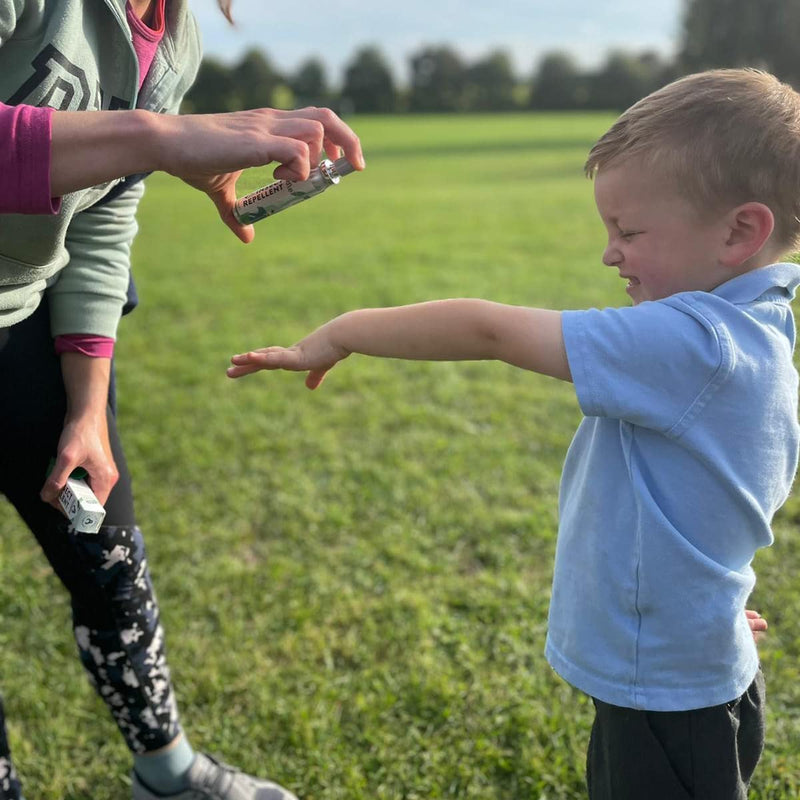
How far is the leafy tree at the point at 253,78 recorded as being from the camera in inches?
2335

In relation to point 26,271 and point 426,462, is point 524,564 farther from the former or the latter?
point 26,271

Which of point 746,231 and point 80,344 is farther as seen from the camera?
point 80,344

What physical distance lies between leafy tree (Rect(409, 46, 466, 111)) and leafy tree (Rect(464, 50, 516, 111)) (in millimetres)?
774

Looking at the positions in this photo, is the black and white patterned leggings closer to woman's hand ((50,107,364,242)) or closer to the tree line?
woman's hand ((50,107,364,242))

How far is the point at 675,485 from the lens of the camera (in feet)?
4.32

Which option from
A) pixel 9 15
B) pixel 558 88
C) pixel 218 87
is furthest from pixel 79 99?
pixel 558 88

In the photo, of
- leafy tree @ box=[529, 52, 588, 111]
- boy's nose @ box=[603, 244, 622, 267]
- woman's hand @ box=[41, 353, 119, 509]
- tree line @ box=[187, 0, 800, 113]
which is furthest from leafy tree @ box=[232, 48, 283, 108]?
boy's nose @ box=[603, 244, 622, 267]

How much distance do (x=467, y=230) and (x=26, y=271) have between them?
9.41 meters

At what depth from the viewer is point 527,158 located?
23656 millimetres

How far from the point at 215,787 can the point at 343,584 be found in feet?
3.45

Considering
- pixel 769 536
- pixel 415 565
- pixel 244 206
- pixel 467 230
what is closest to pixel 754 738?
pixel 769 536

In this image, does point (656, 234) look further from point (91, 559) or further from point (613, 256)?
point (91, 559)

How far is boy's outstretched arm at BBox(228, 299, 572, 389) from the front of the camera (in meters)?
1.28

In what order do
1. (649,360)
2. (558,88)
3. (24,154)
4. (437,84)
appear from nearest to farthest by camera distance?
1. (24,154)
2. (649,360)
3. (558,88)
4. (437,84)
